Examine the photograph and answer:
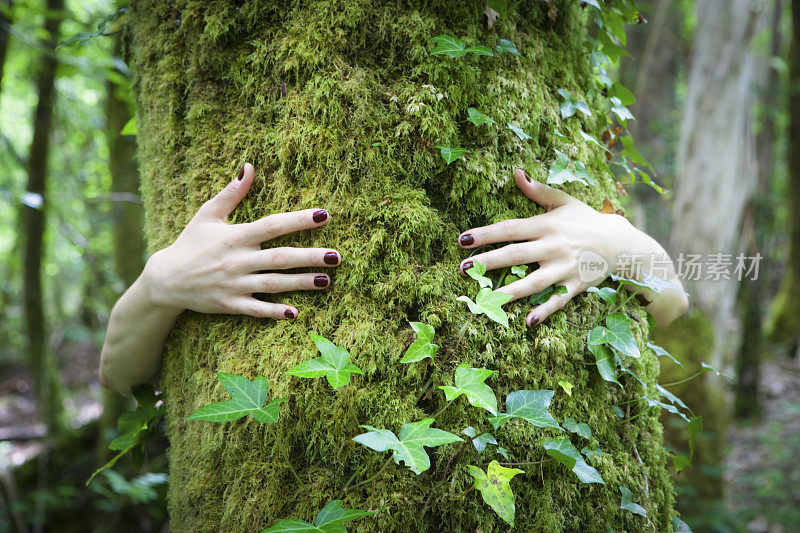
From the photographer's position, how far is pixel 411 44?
1.31m

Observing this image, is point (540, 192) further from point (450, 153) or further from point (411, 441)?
point (411, 441)

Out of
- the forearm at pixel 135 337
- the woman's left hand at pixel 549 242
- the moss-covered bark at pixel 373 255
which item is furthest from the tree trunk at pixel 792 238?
the forearm at pixel 135 337

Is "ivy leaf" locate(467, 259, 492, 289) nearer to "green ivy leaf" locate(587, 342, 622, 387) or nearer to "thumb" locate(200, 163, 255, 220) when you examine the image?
"green ivy leaf" locate(587, 342, 622, 387)

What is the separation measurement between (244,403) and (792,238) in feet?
34.9

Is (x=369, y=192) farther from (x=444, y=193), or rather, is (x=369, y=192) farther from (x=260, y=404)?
(x=260, y=404)

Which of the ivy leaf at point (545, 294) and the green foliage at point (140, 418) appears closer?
the ivy leaf at point (545, 294)

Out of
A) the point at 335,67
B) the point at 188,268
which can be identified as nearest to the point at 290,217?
the point at 188,268

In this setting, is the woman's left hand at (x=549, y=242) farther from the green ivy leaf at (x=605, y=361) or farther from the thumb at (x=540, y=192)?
the green ivy leaf at (x=605, y=361)

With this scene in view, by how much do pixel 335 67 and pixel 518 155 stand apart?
0.60m

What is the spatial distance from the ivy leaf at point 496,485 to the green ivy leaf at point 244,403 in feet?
1.68

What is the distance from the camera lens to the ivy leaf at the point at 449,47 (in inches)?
48.9

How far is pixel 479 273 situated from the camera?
126 centimetres

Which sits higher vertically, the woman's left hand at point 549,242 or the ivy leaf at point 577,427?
the woman's left hand at point 549,242

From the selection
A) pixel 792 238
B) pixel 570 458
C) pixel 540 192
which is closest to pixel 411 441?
pixel 570 458
